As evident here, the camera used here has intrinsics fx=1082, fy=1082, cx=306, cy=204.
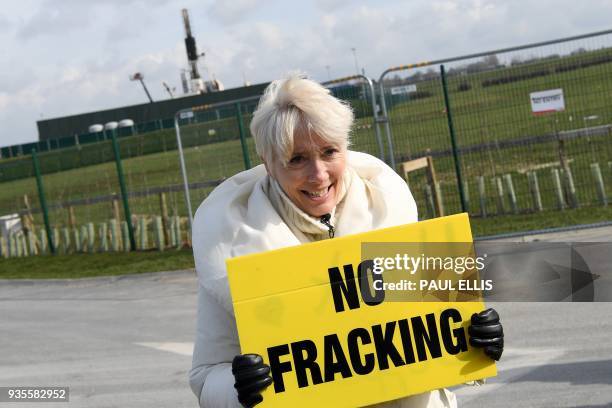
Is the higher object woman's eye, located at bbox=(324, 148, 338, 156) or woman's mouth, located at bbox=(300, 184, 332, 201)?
woman's eye, located at bbox=(324, 148, 338, 156)

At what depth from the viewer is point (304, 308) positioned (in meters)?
3.49

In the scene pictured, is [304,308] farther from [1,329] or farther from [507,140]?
[507,140]

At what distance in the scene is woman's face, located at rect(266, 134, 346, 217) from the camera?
344 cm

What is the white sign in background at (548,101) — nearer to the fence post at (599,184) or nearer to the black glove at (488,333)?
the fence post at (599,184)

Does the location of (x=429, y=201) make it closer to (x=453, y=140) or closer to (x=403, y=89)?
(x=453, y=140)

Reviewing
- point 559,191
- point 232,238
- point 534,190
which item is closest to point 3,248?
point 534,190

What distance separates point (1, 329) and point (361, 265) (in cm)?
1107

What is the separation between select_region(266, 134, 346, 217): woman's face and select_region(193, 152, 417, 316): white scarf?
0.08 meters

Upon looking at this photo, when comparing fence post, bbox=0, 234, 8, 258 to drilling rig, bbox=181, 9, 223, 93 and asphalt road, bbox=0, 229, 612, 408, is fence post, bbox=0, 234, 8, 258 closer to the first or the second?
asphalt road, bbox=0, 229, 612, 408

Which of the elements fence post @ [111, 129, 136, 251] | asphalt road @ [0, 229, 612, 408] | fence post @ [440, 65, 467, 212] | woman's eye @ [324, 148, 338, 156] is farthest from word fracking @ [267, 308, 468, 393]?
fence post @ [111, 129, 136, 251]

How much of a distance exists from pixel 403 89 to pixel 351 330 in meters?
12.5

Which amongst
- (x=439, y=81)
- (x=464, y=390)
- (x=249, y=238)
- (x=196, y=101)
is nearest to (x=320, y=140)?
(x=249, y=238)

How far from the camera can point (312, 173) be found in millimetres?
3441

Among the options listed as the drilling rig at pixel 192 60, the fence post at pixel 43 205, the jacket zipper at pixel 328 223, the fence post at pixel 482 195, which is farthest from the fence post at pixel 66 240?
the drilling rig at pixel 192 60
